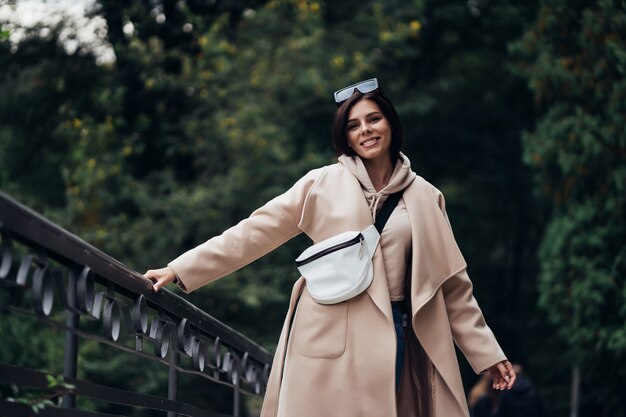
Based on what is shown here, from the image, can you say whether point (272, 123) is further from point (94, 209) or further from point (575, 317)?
point (575, 317)

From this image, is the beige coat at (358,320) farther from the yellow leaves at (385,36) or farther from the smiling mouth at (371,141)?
the yellow leaves at (385,36)

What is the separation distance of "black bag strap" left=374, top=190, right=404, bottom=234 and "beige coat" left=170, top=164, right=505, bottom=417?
0.05m

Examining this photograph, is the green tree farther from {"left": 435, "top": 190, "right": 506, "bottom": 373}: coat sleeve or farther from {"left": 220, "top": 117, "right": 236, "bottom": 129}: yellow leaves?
{"left": 435, "top": 190, "right": 506, "bottom": 373}: coat sleeve

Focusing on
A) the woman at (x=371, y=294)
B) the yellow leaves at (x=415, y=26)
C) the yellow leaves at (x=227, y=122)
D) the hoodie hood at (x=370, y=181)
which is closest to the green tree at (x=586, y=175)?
the yellow leaves at (x=415, y=26)

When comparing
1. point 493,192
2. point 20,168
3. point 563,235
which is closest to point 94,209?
point 20,168

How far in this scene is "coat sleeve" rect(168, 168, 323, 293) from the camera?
362cm

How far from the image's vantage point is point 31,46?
13.3 metres

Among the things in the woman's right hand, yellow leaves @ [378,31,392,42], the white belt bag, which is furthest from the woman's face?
yellow leaves @ [378,31,392,42]

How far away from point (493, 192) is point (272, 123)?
8.16 m

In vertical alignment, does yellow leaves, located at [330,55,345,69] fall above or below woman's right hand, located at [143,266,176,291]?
above

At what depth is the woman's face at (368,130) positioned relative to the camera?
12.4 ft

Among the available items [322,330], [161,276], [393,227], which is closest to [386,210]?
[393,227]

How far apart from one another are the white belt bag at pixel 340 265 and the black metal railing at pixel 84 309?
556 mm

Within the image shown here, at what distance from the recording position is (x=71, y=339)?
2.83m
